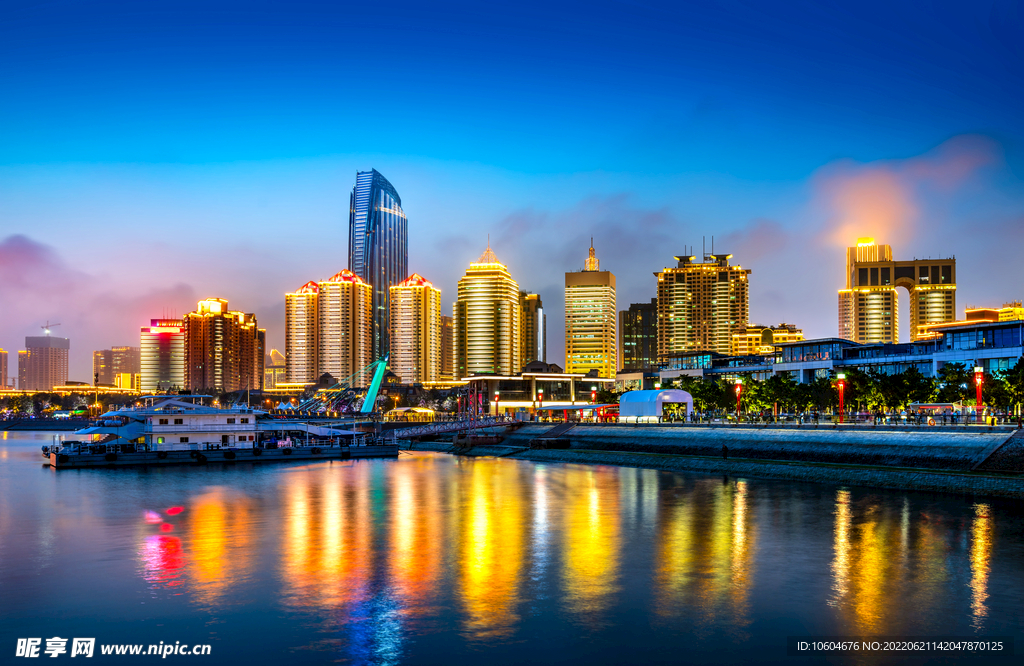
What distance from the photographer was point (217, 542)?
46125 millimetres

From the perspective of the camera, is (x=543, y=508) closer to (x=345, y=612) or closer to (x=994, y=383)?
(x=345, y=612)

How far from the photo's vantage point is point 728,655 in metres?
26.8

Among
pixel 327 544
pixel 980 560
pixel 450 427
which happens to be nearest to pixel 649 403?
pixel 450 427

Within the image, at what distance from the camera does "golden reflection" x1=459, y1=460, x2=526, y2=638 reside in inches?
1218

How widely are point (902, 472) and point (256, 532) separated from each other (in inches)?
2078

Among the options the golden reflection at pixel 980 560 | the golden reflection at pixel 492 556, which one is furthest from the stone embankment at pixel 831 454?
the golden reflection at pixel 492 556

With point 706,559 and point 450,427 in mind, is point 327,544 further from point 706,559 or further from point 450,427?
point 450,427

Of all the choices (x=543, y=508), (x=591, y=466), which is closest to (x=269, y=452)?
(x=591, y=466)

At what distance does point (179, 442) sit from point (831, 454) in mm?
80915

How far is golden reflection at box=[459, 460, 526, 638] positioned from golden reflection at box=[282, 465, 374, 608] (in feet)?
16.8

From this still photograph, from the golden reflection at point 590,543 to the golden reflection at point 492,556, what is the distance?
2.67 meters

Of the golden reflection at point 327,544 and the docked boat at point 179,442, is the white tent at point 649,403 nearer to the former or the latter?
the docked boat at point 179,442

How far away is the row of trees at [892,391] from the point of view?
293ft

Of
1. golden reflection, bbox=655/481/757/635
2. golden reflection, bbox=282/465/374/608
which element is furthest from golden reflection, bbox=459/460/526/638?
golden reflection, bbox=655/481/757/635
